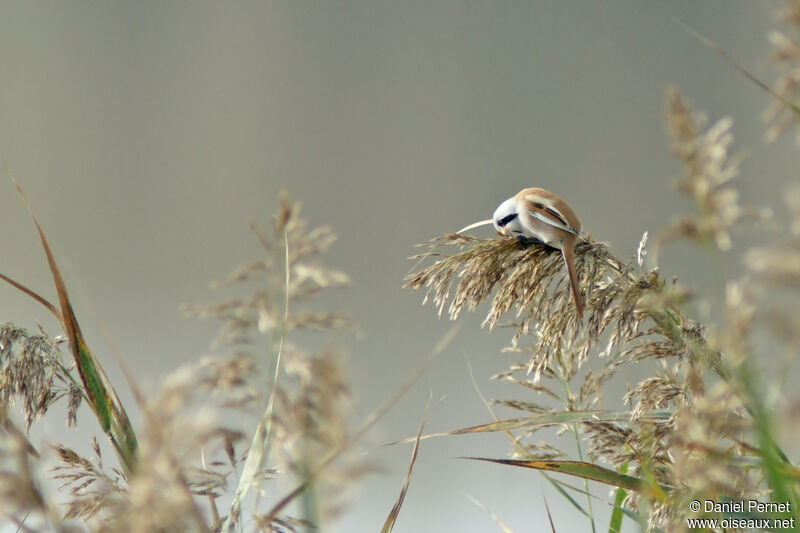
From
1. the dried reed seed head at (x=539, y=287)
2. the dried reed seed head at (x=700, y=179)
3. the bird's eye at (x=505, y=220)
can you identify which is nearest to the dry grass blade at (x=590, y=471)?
the dried reed seed head at (x=539, y=287)

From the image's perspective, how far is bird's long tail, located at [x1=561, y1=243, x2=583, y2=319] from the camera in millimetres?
881

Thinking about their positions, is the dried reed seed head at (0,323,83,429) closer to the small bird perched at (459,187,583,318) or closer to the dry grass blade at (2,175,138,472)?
the dry grass blade at (2,175,138,472)

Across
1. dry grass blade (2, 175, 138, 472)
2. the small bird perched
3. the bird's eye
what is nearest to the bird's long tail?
the small bird perched

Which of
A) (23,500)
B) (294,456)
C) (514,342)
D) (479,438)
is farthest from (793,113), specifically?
(479,438)

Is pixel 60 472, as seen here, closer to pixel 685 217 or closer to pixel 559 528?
pixel 685 217

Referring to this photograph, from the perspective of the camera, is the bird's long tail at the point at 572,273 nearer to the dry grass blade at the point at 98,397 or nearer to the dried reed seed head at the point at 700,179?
the dry grass blade at the point at 98,397

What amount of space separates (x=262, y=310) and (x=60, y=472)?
1.84 feet

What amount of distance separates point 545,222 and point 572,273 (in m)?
0.11

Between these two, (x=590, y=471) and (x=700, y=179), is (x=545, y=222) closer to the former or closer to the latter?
(x=590, y=471)

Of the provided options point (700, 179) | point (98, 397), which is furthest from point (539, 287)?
point (700, 179)

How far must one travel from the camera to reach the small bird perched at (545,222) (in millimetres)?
957

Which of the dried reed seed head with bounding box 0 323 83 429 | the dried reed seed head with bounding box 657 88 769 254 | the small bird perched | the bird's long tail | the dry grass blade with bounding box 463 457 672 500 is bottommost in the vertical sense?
the dried reed seed head with bounding box 657 88 769 254

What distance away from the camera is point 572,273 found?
90cm

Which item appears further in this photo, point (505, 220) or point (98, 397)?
point (505, 220)
